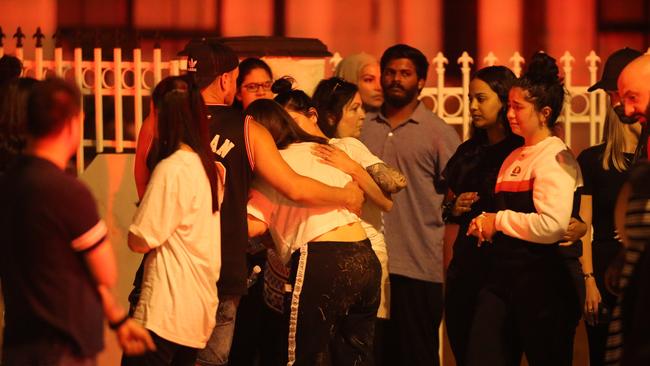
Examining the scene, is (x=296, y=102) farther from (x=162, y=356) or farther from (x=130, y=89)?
(x=130, y=89)

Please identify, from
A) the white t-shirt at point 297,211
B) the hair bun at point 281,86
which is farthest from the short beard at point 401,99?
the white t-shirt at point 297,211

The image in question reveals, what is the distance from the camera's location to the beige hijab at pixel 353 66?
845 cm

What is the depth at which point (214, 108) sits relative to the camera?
230 inches

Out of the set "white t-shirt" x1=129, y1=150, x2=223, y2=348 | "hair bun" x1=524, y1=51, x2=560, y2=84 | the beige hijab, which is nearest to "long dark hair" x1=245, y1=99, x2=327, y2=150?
"white t-shirt" x1=129, y1=150, x2=223, y2=348

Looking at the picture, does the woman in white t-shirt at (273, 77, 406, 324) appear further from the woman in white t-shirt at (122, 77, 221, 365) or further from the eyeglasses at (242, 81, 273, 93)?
the woman in white t-shirt at (122, 77, 221, 365)

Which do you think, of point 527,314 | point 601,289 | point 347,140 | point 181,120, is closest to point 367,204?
point 347,140

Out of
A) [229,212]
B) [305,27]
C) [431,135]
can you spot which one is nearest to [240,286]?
[229,212]

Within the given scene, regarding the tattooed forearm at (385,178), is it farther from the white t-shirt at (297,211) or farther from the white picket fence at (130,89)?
the white picket fence at (130,89)

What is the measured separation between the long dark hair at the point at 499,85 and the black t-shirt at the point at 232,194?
1721mm

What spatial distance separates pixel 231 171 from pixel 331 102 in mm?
Answer: 1436

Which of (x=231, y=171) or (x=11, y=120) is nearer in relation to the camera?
(x=11, y=120)

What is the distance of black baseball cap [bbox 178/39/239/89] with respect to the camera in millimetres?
5809

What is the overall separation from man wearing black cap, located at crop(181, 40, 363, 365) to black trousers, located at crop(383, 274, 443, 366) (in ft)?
6.47

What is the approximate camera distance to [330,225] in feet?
19.4
